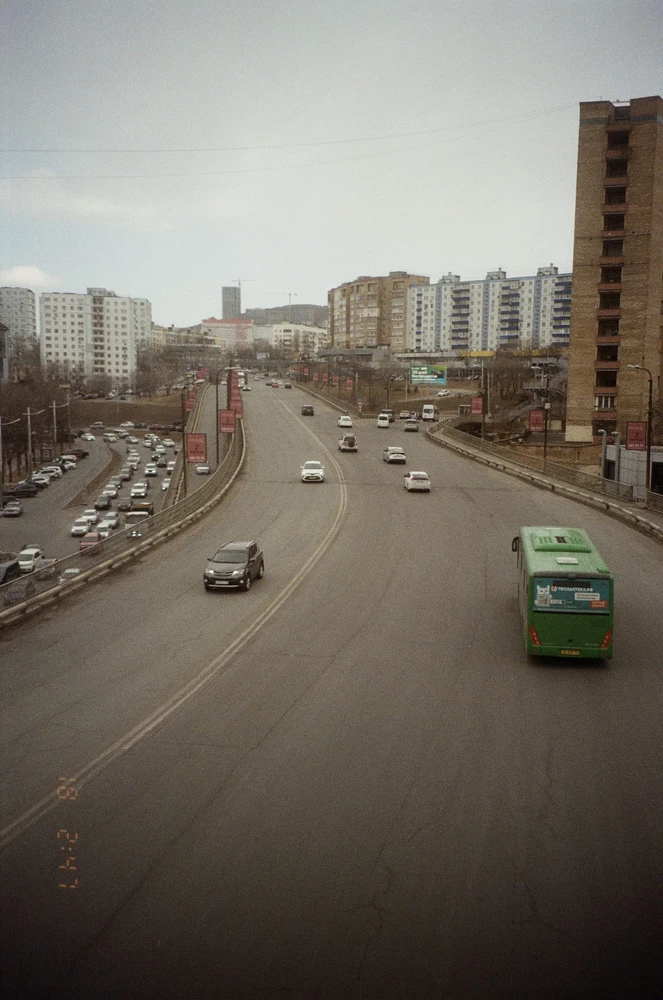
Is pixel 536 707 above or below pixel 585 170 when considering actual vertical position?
below

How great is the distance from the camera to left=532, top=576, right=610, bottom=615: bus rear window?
1494 cm

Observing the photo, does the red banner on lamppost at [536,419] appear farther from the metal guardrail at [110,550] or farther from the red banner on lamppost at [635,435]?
the metal guardrail at [110,550]

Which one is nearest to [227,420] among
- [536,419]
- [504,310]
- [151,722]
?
[536,419]

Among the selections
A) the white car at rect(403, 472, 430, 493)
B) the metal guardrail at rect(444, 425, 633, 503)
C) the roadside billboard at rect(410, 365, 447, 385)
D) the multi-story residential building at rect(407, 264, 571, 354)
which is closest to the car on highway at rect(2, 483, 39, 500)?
the metal guardrail at rect(444, 425, 633, 503)

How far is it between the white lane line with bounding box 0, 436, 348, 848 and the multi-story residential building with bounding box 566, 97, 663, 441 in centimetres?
5417

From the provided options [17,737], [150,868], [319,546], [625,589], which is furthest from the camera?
[319,546]

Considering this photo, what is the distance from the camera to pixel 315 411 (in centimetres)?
9138

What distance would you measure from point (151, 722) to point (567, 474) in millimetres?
36976

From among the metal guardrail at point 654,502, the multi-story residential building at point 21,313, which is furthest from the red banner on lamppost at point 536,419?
the multi-story residential building at point 21,313

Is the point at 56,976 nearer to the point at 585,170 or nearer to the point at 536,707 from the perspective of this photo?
the point at 536,707

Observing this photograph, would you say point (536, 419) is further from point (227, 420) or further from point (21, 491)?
point (21, 491)

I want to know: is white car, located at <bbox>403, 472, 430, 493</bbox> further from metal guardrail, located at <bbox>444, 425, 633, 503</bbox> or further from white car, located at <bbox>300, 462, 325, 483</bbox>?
metal guardrail, located at <bbox>444, 425, 633, 503</bbox>

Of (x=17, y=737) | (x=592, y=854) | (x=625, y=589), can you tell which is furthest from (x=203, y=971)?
(x=625, y=589)

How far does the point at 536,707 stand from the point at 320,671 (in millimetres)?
4068
